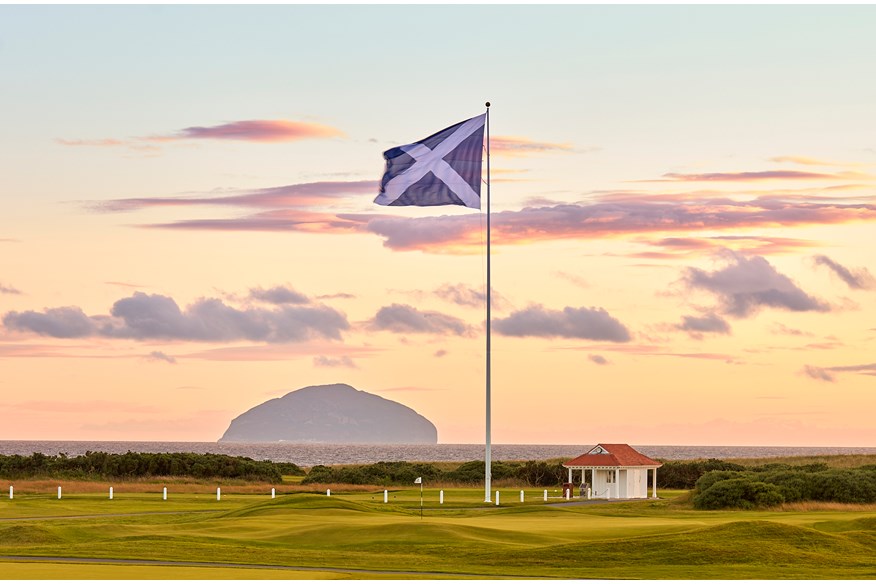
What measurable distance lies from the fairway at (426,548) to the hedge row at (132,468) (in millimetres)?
39596

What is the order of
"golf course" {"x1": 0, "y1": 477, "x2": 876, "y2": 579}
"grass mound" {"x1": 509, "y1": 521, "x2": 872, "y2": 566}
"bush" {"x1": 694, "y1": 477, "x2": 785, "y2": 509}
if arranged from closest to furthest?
"golf course" {"x1": 0, "y1": 477, "x2": 876, "y2": 579}
"grass mound" {"x1": 509, "y1": 521, "x2": 872, "y2": 566}
"bush" {"x1": 694, "y1": 477, "x2": 785, "y2": 509}

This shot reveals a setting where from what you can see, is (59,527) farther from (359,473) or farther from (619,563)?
(359,473)

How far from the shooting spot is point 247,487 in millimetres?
81875

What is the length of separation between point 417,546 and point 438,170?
58.7 ft

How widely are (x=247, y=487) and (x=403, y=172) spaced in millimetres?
37853

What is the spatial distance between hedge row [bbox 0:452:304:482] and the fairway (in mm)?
39596

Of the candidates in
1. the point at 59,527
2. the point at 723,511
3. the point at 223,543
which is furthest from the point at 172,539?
the point at 723,511

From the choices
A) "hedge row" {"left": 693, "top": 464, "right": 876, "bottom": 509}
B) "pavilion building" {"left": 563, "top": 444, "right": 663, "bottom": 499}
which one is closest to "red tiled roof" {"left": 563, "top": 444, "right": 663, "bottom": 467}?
"pavilion building" {"left": 563, "top": 444, "right": 663, "bottom": 499}

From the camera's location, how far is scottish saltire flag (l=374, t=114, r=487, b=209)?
49.9 meters

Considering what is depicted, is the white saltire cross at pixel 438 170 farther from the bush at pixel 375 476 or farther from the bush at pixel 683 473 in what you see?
the bush at pixel 683 473

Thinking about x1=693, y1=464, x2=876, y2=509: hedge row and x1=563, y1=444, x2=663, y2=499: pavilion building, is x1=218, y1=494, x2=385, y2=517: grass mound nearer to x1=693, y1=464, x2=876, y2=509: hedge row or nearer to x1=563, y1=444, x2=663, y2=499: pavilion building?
x1=693, y1=464, x2=876, y2=509: hedge row

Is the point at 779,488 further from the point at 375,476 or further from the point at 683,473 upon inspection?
the point at 375,476

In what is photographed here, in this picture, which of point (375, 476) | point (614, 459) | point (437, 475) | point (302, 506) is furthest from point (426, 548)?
point (437, 475)

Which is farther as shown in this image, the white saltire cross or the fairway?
the white saltire cross
